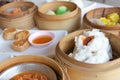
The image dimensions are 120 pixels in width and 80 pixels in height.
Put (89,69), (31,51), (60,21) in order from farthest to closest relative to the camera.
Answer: (60,21) < (31,51) < (89,69)

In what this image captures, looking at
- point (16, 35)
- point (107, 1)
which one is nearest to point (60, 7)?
point (16, 35)

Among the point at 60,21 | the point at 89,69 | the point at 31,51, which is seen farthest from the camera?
the point at 60,21

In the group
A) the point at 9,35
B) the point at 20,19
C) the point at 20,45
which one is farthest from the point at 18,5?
the point at 20,45

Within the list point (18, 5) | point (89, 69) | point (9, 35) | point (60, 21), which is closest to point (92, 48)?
point (89, 69)

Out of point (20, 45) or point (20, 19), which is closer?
point (20, 45)

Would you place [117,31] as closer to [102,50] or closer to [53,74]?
[102,50]

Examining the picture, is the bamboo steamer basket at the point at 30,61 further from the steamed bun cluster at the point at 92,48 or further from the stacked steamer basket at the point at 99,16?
the stacked steamer basket at the point at 99,16

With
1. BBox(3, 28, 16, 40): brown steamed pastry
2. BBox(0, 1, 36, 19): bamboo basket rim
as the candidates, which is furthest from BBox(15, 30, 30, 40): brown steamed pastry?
BBox(0, 1, 36, 19): bamboo basket rim

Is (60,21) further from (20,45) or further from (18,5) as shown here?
(18,5)

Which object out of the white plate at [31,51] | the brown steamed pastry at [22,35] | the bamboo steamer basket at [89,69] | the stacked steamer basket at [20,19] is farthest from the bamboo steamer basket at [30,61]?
the stacked steamer basket at [20,19]
